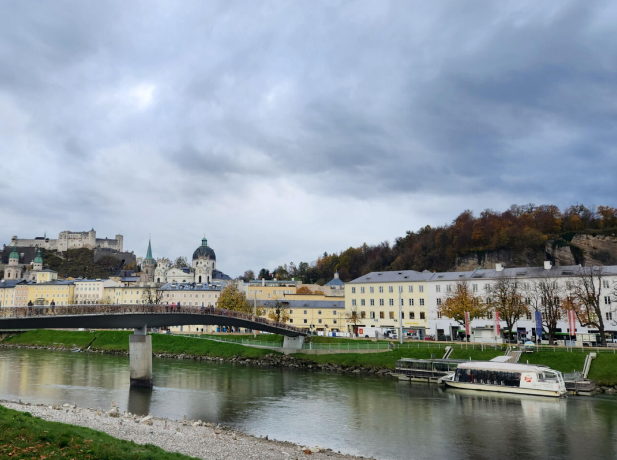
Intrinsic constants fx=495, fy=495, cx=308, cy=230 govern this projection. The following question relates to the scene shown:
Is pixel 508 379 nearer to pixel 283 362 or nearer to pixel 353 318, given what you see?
pixel 283 362

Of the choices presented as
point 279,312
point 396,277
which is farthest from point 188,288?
point 396,277

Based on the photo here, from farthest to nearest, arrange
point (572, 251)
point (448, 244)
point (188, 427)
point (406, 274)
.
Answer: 1. point (448, 244)
2. point (572, 251)
3. point (406, 274)
4. point (188, 427)

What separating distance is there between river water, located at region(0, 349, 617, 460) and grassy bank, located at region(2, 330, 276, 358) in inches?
616

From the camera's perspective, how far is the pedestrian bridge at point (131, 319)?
43.8m

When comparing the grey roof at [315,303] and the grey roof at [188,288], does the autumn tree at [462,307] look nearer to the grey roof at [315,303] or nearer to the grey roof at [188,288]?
the grey roof at [315,303]

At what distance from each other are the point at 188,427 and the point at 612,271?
65.8 metres

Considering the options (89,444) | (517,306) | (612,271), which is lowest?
(89,444)

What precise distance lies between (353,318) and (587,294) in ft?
124

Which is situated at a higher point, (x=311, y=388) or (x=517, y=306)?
(x=517, y=306)

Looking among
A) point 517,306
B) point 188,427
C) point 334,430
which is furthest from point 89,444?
→ point 517,306

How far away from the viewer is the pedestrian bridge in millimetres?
43750

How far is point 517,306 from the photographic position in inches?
2621

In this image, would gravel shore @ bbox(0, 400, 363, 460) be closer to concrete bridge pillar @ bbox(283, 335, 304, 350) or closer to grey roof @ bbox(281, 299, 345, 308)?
concrete bridge pillar @ bbox(283, 335, 304, 350)

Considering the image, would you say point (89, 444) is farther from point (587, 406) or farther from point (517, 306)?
point (517, 306)
